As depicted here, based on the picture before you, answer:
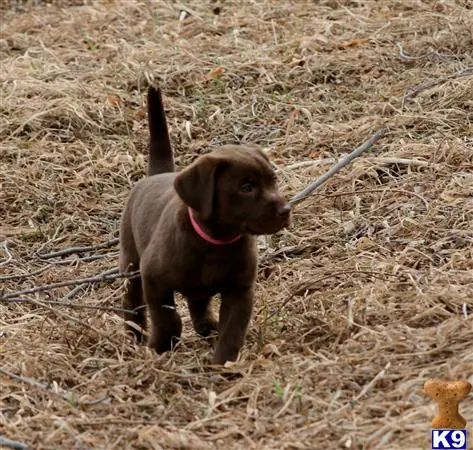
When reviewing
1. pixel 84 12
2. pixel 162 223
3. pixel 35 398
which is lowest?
pixel 84 12

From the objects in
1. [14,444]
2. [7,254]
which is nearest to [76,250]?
[7,254]

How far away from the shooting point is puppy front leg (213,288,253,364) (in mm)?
5277

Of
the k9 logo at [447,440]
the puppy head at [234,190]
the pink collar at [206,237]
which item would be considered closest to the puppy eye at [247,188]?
the puppy head at [234,190]

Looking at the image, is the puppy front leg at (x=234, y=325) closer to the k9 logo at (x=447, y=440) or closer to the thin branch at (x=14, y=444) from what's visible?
the thin branch at (x=14, y=444)

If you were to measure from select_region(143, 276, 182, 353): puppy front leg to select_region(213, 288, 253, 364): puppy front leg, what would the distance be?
0.26 metres

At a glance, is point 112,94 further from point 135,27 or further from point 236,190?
point 236,190

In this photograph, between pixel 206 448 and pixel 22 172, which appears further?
pixel 22 172

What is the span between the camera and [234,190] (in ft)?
16.6

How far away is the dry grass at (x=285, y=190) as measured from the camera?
4.69m

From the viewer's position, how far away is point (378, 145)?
25.8 feet

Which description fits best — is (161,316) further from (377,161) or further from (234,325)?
(377,161)

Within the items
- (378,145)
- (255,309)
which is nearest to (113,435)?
(255,309)

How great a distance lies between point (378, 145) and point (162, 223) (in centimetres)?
274

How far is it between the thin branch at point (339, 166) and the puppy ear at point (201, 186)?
57.4 inches
